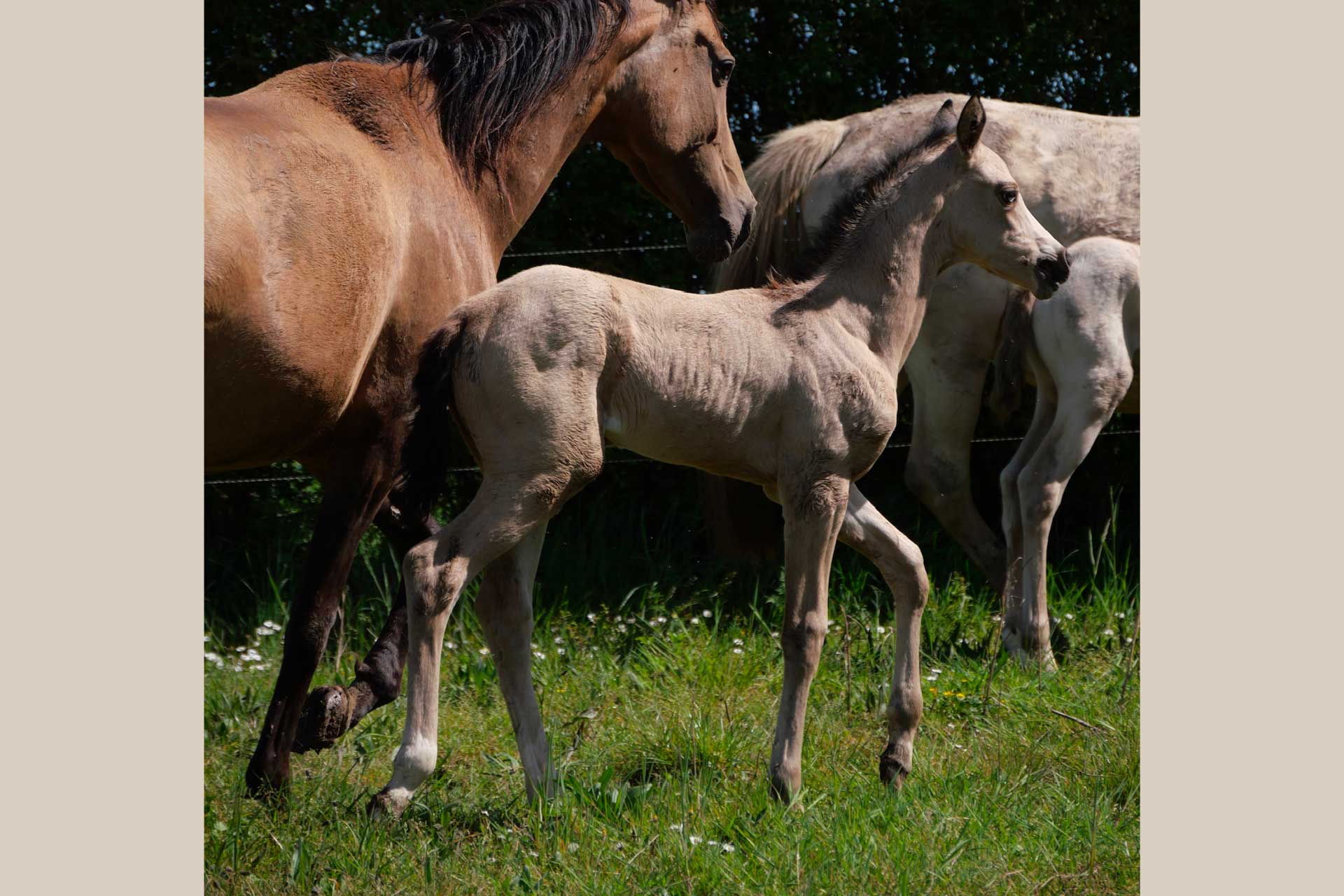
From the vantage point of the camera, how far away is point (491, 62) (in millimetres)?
4168

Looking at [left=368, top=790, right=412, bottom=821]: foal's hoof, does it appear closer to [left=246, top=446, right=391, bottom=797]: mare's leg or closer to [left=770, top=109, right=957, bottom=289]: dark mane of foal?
[left=246, top=446, right=391, bottom=797]: mare's leg

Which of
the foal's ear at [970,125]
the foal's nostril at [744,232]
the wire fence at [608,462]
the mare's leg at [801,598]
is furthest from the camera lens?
the wire fence at [608,462]

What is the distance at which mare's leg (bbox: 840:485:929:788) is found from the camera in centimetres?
392

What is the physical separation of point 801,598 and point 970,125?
4.57 ft

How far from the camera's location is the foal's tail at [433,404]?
3504mm

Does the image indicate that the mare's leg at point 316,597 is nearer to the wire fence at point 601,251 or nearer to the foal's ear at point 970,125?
the foal's ear at point 970,125

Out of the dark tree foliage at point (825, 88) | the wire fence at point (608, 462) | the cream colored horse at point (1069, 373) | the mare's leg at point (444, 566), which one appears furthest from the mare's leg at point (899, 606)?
the dark tree foliage at point (825, 88)

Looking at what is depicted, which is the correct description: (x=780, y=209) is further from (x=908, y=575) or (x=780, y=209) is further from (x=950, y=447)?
(x=908, y=575)

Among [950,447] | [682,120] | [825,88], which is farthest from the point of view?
[825,88]

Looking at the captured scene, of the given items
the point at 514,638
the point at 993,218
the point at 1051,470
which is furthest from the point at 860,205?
the point at 1051,470

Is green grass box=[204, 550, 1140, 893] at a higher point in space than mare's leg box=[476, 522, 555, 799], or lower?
lower

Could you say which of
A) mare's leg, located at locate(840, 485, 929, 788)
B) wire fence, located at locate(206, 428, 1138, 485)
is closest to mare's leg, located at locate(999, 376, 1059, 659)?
wire fence, located at locate(206, 428, 1138, 485)

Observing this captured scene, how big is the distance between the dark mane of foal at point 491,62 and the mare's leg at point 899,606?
1.53 metres

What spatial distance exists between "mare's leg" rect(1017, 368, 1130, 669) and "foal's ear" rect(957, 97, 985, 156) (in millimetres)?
2038
